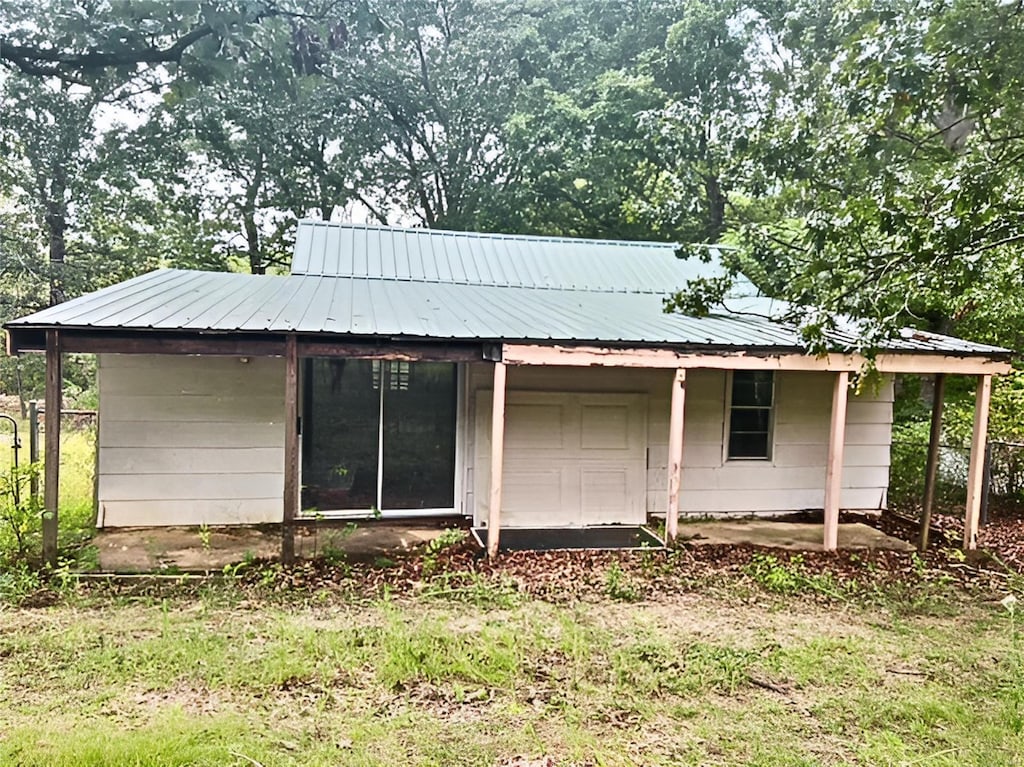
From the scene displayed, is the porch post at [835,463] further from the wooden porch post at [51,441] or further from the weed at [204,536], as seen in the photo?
the wooden porch post at [51,441]

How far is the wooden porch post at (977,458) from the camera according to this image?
283 inches

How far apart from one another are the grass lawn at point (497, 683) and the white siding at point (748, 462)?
308 cm

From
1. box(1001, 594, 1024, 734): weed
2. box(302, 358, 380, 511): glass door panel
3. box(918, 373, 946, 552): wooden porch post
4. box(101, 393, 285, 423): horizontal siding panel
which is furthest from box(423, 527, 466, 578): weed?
box(918, 373, 946, 552): wooden porch post

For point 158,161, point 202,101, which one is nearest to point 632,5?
point 202,101

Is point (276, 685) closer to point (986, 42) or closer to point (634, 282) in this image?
point (986, 42)

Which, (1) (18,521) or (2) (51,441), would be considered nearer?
(2) (51,441)

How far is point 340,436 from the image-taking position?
7.75 meters

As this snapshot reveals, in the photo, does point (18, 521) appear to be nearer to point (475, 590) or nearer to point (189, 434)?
point (189, 434)

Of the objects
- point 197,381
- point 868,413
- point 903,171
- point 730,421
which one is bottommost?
point 730,421

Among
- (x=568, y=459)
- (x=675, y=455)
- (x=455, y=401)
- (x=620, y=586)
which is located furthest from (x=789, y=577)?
(x=455, y=401)

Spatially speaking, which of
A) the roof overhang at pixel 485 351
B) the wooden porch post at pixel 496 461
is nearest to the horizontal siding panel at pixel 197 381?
the roof overhang at pixel 485 351

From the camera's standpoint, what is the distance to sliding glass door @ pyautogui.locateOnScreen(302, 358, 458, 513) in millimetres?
7707

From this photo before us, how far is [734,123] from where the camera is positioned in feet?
21.7

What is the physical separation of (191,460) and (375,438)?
6.65ft
